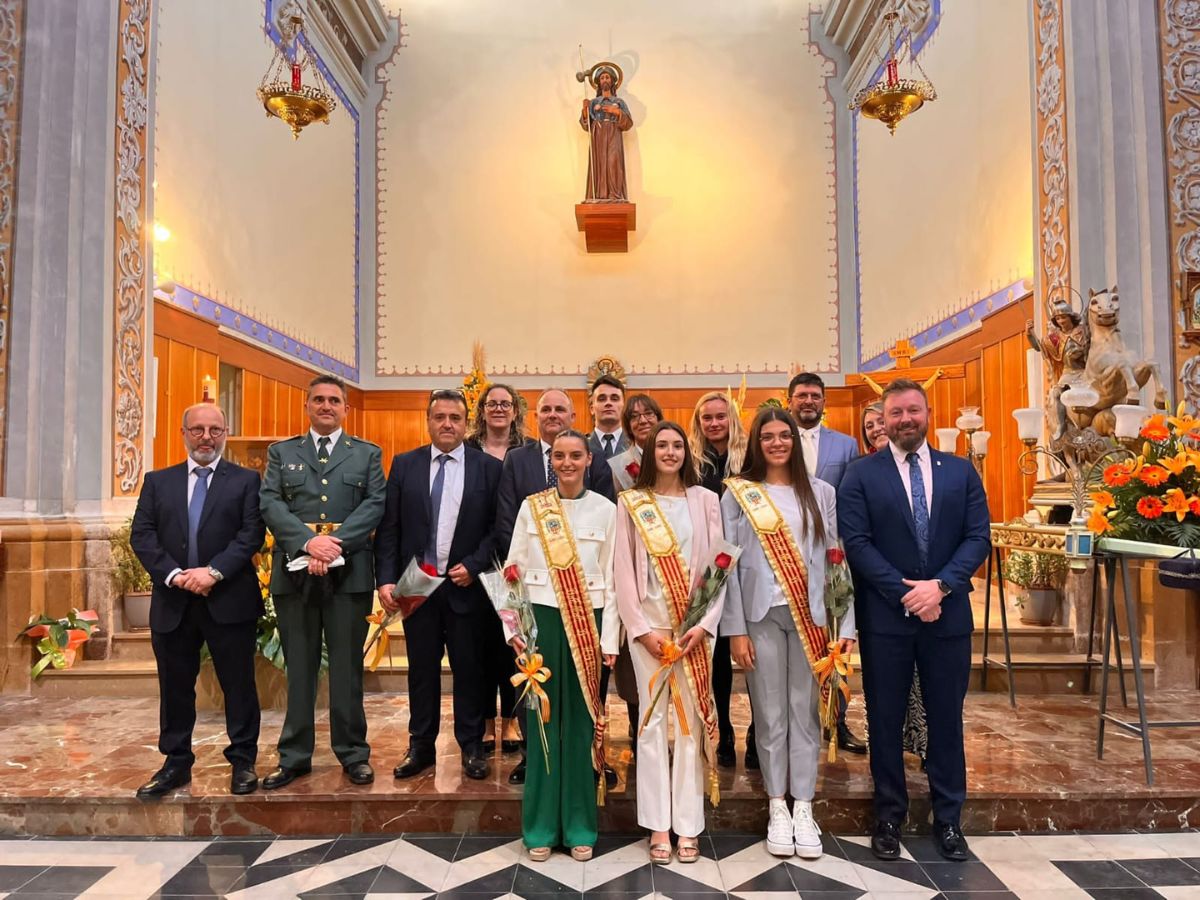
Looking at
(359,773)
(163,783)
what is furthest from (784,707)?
(163,783)

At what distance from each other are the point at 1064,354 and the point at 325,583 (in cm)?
415

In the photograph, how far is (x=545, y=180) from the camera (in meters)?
10.4

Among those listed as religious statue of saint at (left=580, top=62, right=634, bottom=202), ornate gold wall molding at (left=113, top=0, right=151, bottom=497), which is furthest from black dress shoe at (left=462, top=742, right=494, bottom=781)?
religious statue of saint at (left=580, top=62, right=634, bottom=202)

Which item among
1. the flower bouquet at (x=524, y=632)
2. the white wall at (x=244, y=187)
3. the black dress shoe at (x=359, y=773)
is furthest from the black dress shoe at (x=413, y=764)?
the white wall at (x=244, y=187)

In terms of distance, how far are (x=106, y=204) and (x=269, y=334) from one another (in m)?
2.83

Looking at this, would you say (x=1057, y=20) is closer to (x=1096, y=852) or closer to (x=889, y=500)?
(x=889, y=500)

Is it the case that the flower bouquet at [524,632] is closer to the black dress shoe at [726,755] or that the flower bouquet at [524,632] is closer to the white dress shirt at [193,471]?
the black dress shoe at [726,755]

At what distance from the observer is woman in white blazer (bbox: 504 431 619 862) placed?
116 inches

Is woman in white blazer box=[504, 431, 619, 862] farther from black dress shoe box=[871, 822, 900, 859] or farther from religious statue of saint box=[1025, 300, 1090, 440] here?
religious statue of saint box=[1025, 300, 1090, 440]

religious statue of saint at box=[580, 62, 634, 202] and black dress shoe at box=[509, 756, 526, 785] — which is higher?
religious statue of saint at box=[580, 62, 634, 202]

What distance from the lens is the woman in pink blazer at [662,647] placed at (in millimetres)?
2900

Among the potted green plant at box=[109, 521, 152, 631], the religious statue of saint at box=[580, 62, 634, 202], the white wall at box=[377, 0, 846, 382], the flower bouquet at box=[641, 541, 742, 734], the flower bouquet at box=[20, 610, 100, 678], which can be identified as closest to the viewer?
the flower bouquet at box=[641, 541, 742, 734]

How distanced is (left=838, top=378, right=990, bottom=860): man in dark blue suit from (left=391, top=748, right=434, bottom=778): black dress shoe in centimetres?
171

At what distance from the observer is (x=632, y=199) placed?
10.4 metres
